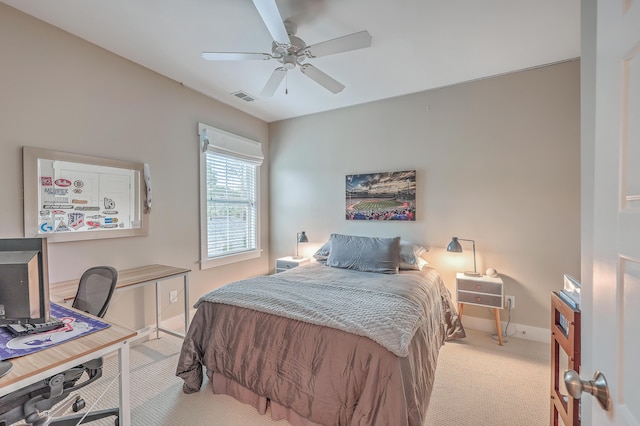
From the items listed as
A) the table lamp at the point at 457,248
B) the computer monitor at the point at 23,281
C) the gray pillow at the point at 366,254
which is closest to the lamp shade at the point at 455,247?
the table lamp at the point at 457,248

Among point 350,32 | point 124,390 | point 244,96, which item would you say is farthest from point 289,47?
point 124,390

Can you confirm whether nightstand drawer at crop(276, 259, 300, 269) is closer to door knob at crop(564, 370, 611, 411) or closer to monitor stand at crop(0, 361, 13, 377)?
monitor stand at crop(0, 361, 13, 377)

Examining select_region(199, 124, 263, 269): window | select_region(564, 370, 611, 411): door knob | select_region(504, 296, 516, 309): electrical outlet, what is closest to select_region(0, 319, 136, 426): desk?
select_region(564, 370, 611, 411): door knob

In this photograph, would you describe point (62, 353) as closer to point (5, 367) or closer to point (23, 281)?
point (5, 367)

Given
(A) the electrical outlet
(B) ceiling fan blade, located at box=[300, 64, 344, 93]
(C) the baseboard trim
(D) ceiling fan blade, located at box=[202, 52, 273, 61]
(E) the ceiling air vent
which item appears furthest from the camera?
(E) the ceiling air vent

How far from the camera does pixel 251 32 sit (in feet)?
7.29

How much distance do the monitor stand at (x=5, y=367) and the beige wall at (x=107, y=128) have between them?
56.8 inches

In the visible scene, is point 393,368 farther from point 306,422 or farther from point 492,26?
point 492,26

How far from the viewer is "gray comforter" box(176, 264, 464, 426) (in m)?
1.44

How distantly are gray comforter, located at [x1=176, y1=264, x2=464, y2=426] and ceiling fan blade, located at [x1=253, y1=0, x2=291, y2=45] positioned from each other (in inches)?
71.3

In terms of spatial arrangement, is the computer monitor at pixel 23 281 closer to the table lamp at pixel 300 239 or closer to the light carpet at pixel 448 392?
the light carpet at pixel 448 392

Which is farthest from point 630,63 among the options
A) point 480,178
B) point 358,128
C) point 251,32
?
point 358,128

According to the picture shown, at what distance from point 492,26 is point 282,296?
261cm

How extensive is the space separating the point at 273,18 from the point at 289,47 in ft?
1.19
